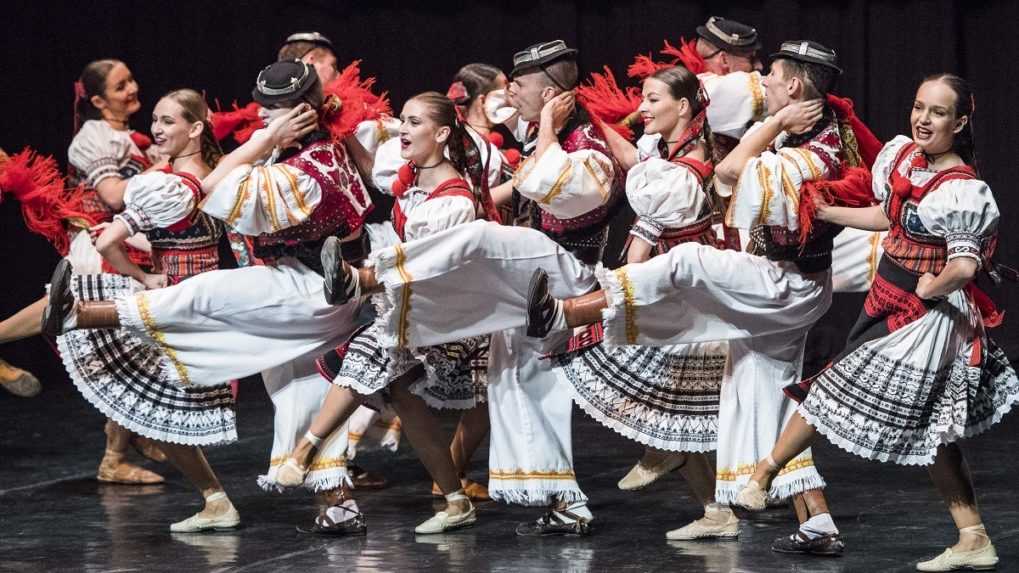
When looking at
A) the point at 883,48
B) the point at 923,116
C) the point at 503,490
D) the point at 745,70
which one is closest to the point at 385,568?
the point at 503,490

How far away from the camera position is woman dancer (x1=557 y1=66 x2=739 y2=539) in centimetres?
462

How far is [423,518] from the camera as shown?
16.6ft

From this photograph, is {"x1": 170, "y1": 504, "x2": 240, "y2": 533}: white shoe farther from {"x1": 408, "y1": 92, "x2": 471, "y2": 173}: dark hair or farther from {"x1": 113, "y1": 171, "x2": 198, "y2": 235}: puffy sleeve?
{"x1": 408, "y1": 92, "x2": 471, "y2": 173}: dark hair

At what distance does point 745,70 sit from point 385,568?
2186 millimetres

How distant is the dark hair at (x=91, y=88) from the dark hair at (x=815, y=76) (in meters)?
2.90

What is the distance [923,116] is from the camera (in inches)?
160

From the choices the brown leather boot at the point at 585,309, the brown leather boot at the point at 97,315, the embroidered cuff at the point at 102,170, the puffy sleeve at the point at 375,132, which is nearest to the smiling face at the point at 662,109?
the brown leather boot at the point at 585,309

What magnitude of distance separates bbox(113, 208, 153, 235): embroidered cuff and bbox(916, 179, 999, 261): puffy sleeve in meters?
2.25

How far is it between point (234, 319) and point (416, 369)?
55cm

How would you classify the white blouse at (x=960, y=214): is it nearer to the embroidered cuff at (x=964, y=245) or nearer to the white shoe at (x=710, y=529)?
the embroidered cuff at (x=964, y=245)

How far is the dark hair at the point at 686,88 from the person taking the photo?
15.5 feet

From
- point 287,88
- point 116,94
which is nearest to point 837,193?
point 287,88

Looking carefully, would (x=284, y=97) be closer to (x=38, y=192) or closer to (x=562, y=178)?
(x=562, y=178)

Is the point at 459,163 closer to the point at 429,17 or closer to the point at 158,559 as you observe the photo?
the point at 158,559
